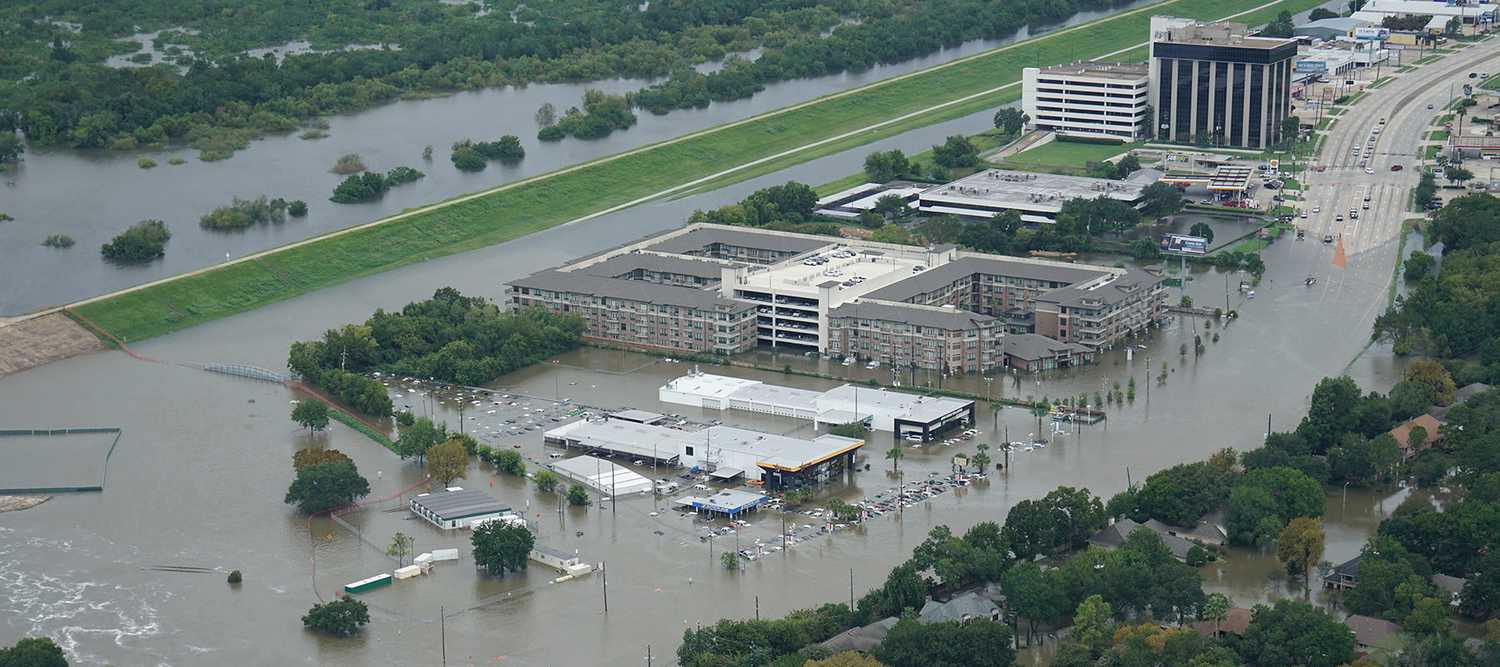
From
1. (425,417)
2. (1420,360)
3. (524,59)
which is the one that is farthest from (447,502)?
(524,59)

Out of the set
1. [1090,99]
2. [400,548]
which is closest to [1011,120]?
[1090,99]

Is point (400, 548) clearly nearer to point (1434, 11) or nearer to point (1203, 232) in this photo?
point (1203, 232)

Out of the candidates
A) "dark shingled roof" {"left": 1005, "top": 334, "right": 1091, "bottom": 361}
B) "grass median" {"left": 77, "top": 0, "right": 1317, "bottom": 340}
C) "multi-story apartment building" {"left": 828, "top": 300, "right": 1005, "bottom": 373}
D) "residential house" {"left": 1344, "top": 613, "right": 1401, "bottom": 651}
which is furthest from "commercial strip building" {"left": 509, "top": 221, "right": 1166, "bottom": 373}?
"residential house" {"left": 1344, "top": 613, "right": 1401, "bottom": 651}

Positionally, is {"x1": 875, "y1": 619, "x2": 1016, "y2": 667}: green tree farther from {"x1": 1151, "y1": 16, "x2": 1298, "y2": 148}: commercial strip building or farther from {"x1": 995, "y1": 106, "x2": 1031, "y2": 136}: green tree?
{"x1": 995, "y1": 106, "x2": 1031, "y2": 136}: green tree

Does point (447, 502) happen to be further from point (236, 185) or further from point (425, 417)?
point (236, 185)

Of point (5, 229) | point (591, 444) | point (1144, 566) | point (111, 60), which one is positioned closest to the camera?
point (1144, 566)

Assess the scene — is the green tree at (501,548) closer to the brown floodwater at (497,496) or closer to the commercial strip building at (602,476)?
the brown floodwater at (497,496)

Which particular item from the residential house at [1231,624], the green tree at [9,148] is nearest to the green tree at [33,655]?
the residential house at [1231,624]
